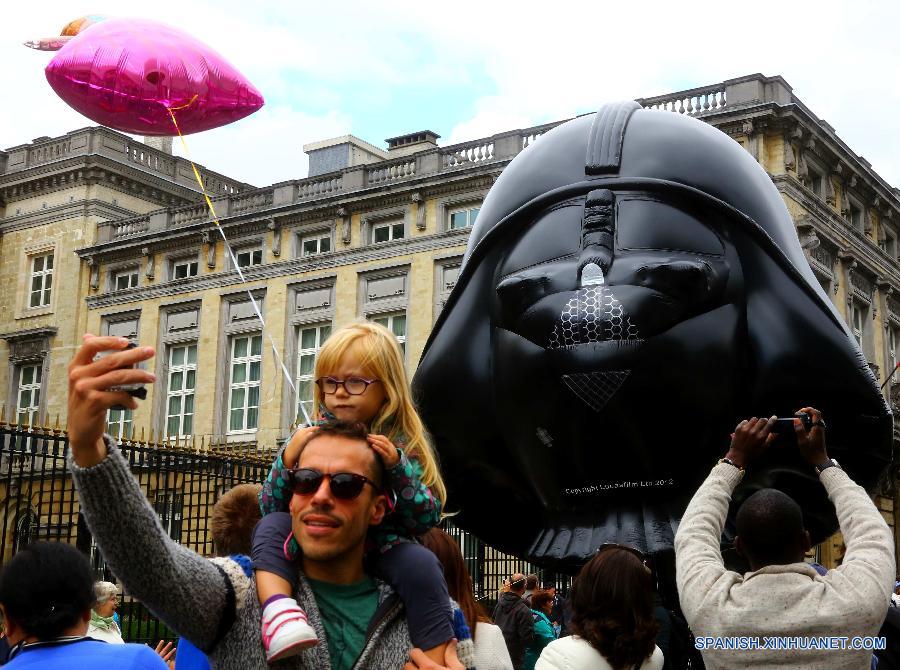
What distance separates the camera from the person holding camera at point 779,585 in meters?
2.70

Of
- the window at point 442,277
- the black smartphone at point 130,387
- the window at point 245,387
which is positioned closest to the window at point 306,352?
the window at point 245,387

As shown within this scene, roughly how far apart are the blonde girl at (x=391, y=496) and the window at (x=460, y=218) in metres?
25.2

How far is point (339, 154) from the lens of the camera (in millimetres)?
35844

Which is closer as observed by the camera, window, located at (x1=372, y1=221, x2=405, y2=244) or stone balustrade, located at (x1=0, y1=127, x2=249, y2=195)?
window, located at (x1=372, y1=221, x2=405, y2=244)

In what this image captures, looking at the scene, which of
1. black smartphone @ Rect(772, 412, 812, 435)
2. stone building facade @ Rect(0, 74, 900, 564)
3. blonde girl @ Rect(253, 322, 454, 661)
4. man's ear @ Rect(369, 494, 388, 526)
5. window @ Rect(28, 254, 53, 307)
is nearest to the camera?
blonde girl @ Rect(253, 322, 454, 661)

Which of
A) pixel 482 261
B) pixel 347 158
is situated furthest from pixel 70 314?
pixel 482 261

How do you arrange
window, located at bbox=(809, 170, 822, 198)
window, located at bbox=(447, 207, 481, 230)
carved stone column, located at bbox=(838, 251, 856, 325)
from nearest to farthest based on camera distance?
window, located at bbox=(809, 170, 822, 198) < carved stone column, located at bbox=(838, 251, 856, 325) < window, located at bbox=(447, 207, 481, 230)

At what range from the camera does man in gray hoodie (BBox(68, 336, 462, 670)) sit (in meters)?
1.91

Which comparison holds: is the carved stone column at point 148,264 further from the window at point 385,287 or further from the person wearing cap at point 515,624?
the person wearing cap at point 515,624

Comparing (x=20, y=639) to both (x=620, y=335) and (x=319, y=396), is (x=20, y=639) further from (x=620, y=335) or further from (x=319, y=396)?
(x=620, y=335)

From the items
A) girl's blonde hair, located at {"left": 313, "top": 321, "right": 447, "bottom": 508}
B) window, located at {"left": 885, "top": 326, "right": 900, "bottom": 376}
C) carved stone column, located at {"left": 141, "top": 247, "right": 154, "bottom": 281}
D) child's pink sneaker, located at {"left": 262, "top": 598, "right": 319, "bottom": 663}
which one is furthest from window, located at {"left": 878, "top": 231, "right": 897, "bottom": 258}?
child's pink sneaker, located at {"left": 262, "top": 598, "right": 319, "bottom": 663}

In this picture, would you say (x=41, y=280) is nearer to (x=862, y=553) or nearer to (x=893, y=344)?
(x=893, y=344)

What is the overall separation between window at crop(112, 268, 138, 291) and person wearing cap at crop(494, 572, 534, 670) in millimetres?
27016

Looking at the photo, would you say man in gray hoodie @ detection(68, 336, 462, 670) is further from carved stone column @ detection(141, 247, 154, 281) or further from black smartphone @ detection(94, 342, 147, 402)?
carved stone column @ detection(141, 247, 154, 281)
